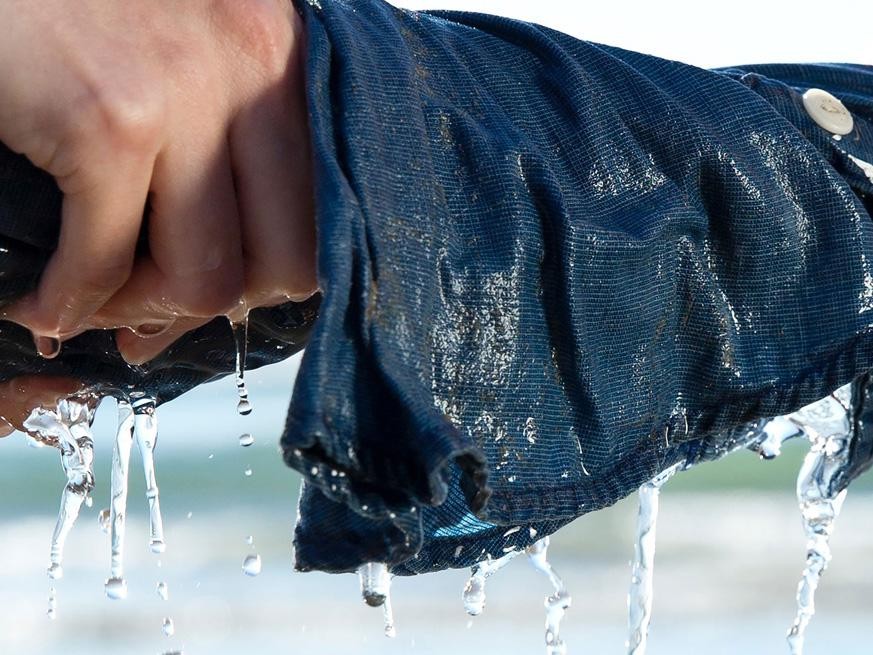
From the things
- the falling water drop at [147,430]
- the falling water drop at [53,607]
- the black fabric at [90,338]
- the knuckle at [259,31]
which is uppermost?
the knuckle at [259,31]

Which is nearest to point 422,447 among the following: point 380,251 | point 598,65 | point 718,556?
point 380,251

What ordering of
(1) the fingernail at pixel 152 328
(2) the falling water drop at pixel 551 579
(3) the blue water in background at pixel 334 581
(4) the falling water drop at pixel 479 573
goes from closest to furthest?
(1) the fingernail at pixel 152 328 < (4) the falling water drop at pixel 479 573 < (2) the falling water drop at pixel 551 579 < (3) the blue water in background at pixel 334 581

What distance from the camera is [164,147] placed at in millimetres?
623

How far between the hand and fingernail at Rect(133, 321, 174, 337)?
0.03m

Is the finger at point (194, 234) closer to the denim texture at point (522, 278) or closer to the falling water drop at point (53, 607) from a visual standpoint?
the denim texture at point (522, 278)

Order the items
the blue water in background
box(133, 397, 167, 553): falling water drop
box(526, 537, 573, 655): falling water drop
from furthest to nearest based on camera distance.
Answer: the blue water in background → box(526, 537, 573, 655): falling water drop → box(133, 397, 167, 553): falling water drop

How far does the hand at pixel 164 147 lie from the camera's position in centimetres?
59

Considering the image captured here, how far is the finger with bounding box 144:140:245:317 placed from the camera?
25.0 inches

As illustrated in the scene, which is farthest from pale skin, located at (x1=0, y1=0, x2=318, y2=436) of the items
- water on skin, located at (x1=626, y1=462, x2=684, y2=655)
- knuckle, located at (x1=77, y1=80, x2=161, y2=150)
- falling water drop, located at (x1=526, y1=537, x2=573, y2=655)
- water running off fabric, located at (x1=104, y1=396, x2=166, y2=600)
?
water on skin, located at (x1=626, y1=462, x2=684, y2=655)

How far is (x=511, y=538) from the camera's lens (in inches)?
31.8

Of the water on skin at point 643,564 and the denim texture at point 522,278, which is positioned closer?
the denim texture at point 522,278

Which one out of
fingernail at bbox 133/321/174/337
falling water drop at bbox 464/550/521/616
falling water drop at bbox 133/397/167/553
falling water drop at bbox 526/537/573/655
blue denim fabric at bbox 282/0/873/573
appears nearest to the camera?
blue denim fabric at bbox 282/0/873/573

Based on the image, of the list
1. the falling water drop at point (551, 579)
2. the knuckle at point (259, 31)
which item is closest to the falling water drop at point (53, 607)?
the falling water drop at point (551, 579)

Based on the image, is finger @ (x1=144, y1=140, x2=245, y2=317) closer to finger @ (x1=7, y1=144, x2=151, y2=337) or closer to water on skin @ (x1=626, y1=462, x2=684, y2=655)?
finger @ (x1=7, y1=144, x2=151, y2=337)
